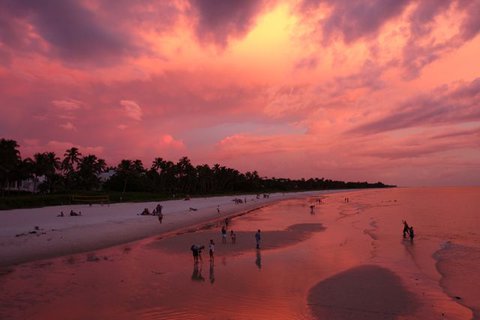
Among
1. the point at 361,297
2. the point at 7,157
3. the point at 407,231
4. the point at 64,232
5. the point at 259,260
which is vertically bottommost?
the point at 361,297

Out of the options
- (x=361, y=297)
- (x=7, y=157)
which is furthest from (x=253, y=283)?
(x=7, y=157)

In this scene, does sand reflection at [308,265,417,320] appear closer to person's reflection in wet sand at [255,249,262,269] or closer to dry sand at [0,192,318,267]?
person's reflection in wet sand at [255,249,262,269]

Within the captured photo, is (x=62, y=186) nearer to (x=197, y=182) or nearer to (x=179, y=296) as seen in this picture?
(x=197, y=182)

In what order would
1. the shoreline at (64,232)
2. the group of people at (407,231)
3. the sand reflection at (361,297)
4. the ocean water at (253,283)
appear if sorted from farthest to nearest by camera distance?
the group of people at (407,231)
the shoreline at (64,232)
the ocean water at (253,283)
the sand reflection at (361,297)

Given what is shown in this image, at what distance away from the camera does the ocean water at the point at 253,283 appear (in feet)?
47.5

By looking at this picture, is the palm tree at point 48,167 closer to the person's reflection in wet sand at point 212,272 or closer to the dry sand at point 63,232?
the dry sand at point 63,232

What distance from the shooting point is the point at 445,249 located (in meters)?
29.3

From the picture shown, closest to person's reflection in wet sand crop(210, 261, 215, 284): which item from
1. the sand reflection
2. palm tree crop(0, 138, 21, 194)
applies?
the sand reflection

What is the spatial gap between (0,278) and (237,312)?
1311 centimetres

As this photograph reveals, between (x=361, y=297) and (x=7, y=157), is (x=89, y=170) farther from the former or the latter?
(x=361, y=297)

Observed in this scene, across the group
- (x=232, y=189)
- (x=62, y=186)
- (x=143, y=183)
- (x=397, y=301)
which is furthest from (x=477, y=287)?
(x=232, y=189)

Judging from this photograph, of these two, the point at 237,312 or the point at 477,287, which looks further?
the point at 477,287

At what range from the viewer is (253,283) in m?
18.4

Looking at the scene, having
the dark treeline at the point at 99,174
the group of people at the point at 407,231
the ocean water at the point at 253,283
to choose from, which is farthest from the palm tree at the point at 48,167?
the group of people at the point at 407,231
